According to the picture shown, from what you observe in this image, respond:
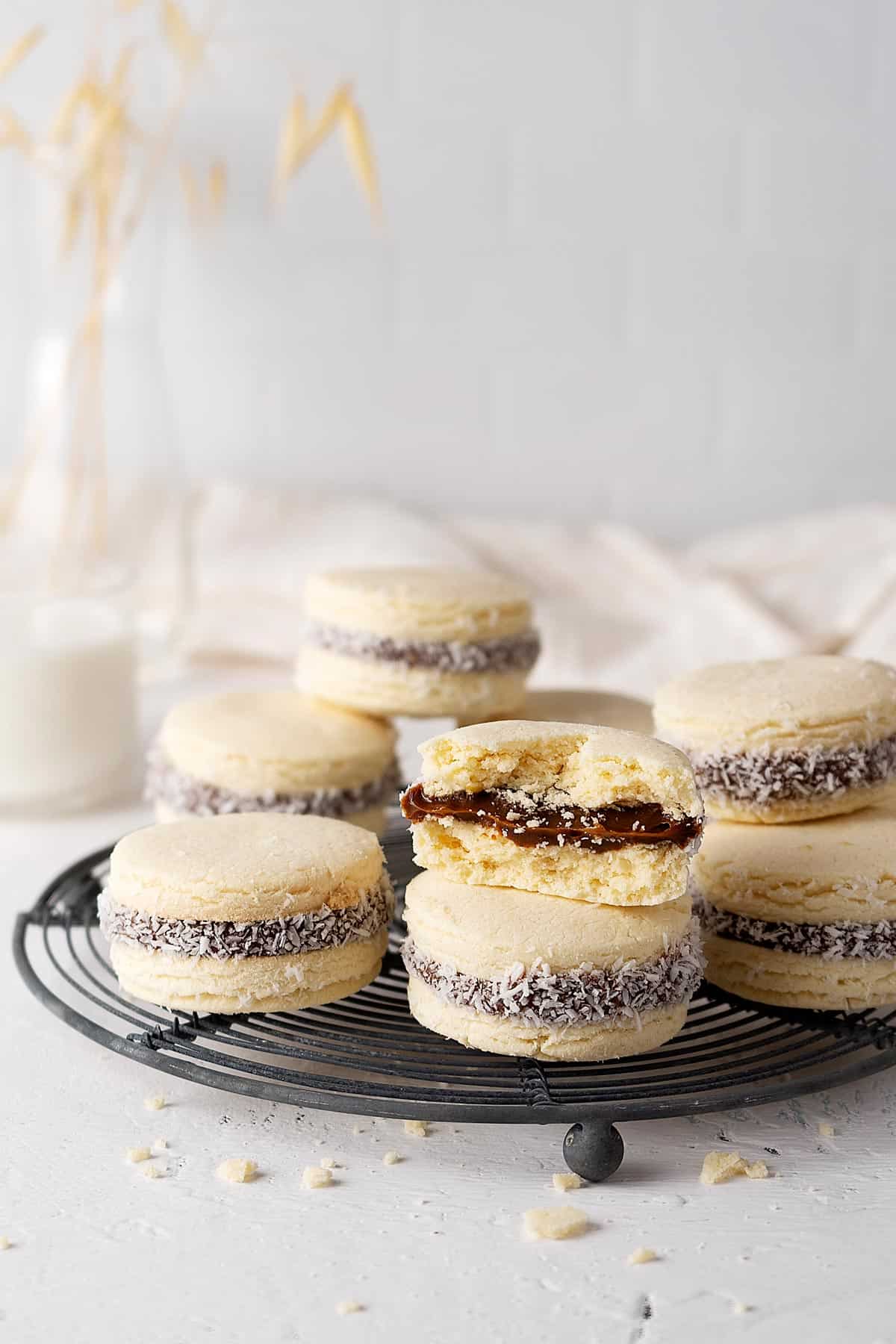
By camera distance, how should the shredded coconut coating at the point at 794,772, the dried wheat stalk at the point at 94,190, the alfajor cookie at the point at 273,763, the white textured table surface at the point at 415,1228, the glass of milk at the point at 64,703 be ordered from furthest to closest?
1. the dried wheat stalk at the point at 94,190
2. the glass of milk at the point at 64,703
3. the alfajor cookie at the point at 273,763
4. the shredded coconut coating at the point at 794,772
5. the white textured table surface at the point at 415,1228

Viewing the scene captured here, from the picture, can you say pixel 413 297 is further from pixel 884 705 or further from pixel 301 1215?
pixel 301 1215

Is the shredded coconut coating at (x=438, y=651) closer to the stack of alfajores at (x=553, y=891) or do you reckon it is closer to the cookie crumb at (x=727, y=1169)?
the stack of alfajores at (x=553, y=891)

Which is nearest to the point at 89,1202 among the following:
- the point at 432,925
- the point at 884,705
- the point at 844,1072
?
the point at 432,925

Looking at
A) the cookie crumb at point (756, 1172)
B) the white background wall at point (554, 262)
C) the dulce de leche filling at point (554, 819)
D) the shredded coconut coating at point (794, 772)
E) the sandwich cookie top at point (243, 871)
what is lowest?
the cookie crumb at point (756, 1172)

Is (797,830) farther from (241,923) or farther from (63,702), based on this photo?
(63,702)

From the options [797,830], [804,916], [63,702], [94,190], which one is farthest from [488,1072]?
[94,190]

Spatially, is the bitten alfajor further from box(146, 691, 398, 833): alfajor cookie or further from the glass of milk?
the glass of milk

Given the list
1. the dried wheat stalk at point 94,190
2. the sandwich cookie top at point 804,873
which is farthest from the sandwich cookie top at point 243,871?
the dried wheat stalk at point 94,190

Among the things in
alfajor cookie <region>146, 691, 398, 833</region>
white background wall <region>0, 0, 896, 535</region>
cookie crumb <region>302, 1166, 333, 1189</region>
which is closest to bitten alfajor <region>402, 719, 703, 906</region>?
Answer: cookie crumb <region>302, 1166, 333, 1189</region>
